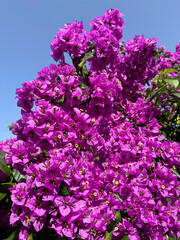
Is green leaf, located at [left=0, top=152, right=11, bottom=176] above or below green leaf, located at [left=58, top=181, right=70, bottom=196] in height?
above

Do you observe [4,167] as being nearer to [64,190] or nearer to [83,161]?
[64,190]

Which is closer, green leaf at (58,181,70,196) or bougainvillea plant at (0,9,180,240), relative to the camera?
bougainvillea plant at (0,9,180,240)

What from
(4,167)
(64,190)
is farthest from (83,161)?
(4,167)

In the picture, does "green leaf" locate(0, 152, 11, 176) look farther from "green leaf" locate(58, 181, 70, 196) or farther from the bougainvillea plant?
"green leaf" locate(58, 181, 70, 196)

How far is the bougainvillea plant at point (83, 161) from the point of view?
1893 millimetres

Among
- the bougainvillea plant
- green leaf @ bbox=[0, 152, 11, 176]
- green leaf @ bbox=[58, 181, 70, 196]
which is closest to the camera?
the bougainvillea plant

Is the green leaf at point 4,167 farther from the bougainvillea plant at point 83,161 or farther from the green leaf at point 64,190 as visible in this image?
the green leaf at point 64,190

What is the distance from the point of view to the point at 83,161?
221cm

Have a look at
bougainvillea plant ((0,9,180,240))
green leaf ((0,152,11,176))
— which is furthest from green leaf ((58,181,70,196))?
green leaf ((0,152,11,176))

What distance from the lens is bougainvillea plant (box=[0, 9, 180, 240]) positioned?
189 centimetres

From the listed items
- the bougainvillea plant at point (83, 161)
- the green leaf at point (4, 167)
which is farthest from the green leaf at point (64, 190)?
the green leaf at point (4, 167)

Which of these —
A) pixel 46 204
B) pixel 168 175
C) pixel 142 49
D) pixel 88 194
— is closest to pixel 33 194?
pixel 46 204

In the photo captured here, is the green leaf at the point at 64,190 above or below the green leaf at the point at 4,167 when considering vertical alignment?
below

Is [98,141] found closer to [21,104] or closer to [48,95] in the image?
[48,95]
